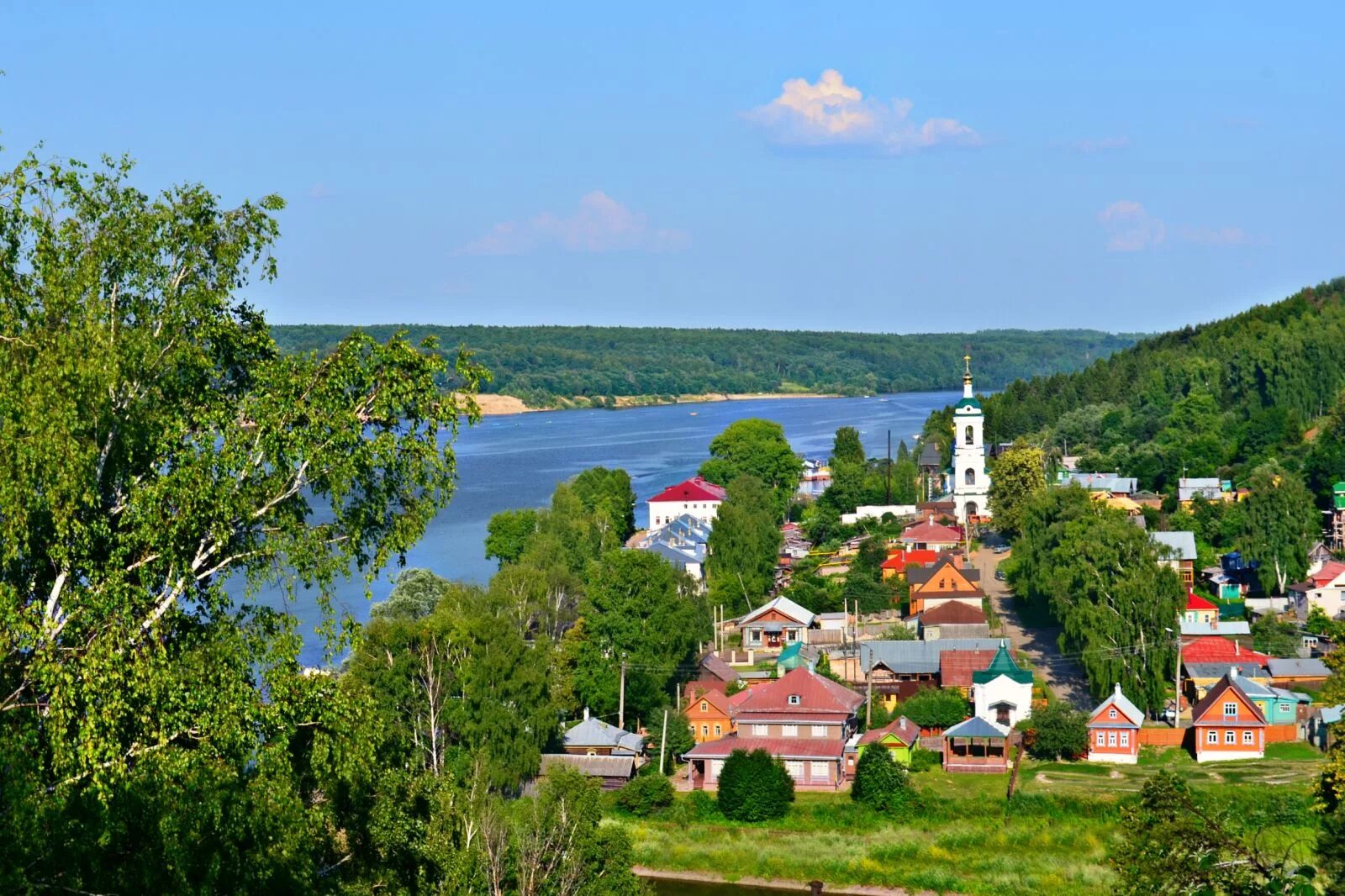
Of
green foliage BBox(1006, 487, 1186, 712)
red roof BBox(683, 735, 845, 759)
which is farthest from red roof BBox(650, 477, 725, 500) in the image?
red roof BBox(683, 735, 845, 759)

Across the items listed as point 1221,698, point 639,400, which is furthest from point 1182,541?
point 639,400

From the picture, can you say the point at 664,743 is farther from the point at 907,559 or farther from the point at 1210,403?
the point at 1210,403

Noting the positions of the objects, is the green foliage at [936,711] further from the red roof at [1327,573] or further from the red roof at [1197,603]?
the red roof at [1327,573]

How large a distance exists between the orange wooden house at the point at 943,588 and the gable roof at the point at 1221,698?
990cm

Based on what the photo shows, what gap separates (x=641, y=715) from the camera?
27.6 metres

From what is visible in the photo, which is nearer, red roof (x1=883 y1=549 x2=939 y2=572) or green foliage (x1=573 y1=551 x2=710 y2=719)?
green foliage (x1=573 y1=551 x2=710 y2=719)

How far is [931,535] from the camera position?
1767 inches

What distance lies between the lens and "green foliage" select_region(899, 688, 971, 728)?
27.0 metres

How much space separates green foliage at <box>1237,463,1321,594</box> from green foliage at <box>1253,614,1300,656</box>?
3.98 m

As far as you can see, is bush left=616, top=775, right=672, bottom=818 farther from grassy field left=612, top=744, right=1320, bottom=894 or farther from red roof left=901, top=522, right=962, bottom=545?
red roof left=901, top=522, right=962, bottom=545

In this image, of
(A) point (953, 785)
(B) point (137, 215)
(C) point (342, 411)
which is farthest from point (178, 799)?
(A) point (953, 785)

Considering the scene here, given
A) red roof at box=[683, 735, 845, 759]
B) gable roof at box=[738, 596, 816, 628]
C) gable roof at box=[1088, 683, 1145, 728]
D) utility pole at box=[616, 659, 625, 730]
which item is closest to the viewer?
red roof at box=[683, 735, 845, 759]

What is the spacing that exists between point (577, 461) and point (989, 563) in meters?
46.2

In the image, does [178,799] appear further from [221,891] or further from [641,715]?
[641,715]
